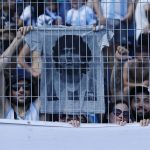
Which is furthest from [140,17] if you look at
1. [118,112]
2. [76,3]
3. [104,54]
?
[118,112]

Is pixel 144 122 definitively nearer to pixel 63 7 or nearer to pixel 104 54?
pixel 104 54

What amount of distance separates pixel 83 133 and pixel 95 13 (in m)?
1.40

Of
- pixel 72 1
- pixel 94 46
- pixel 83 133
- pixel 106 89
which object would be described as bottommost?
pixel 83 133

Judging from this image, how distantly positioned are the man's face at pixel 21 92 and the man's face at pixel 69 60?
467 mm

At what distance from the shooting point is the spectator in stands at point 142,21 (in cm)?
696

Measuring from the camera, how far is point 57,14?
711cm

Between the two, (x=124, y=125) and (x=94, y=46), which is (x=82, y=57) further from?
(x=124, y=125)

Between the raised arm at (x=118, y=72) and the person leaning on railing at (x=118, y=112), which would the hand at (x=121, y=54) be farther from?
the person leaning on railing at (x=118, y=112)

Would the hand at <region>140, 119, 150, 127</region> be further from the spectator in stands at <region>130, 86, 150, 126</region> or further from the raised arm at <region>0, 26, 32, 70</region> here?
the raised arm at <region>0, 26, 32, 70</region>

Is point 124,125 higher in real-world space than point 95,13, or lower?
lower

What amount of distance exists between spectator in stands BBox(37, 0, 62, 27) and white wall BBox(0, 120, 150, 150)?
46.5 inches

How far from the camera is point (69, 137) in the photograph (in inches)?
264

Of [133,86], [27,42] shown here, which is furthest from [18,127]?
[133,86]

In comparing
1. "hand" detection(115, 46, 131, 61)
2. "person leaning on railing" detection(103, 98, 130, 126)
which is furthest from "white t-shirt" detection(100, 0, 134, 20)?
"person leaning on railing" detection(103, 98, 130, 126)
